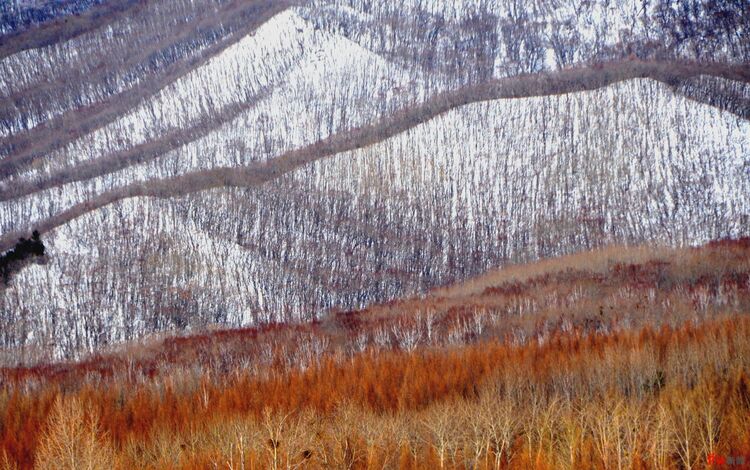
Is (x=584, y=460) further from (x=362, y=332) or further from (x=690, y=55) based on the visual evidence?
(x=690, y=55)

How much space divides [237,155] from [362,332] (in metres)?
43.0

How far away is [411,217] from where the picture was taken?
322 feet

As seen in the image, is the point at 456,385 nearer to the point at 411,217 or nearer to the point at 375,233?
the point at 375,233

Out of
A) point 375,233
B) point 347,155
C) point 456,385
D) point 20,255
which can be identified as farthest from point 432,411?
point 347,155

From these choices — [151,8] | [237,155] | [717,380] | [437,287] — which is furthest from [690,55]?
[151,8]

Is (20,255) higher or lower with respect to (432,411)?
higher

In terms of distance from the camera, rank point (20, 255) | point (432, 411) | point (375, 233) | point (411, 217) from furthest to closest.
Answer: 1. point (411, 217)
2. point (375, 233)
3. point (20, 255)
4. point (432, 411)

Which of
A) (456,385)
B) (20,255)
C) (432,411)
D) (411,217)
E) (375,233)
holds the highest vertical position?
(411,217)

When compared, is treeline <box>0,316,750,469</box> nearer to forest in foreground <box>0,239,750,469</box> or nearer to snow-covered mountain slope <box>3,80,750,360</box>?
forest in foreground <box>0,239,750,469</box>

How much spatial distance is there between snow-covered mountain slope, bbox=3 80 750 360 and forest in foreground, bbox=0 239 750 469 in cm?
568

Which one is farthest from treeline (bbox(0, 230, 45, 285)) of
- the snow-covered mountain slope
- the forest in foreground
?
the forest in foreground

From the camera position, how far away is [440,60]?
116 m

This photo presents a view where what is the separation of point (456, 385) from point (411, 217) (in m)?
46.7

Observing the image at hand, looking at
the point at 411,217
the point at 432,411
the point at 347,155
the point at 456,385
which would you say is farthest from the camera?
the point at 347,155
